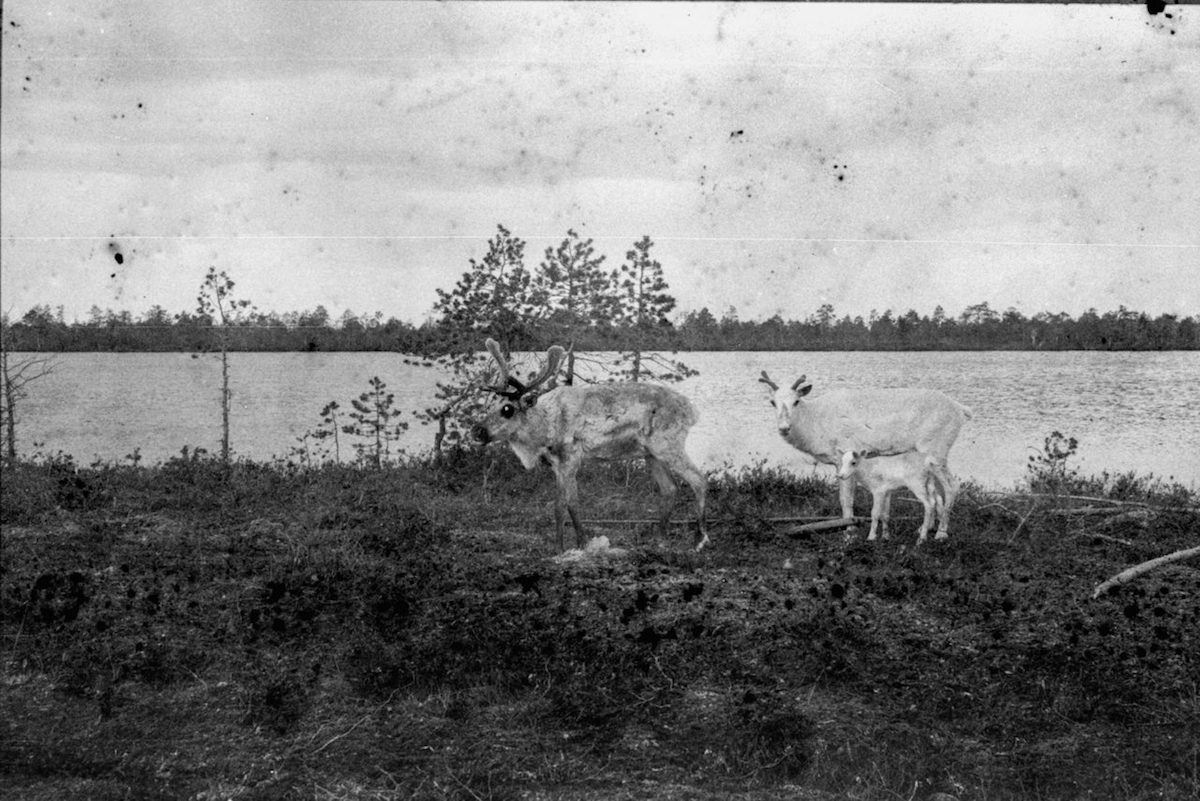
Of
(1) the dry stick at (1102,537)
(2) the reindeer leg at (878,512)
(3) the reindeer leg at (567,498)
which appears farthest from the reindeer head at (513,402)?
(1) the dry stick at (1102,537)

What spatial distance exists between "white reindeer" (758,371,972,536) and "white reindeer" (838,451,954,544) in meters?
0.13

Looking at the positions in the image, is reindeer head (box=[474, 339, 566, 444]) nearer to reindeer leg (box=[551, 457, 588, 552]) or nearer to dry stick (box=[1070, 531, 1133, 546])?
reindeer leg (box=[551, 457, 588, 552])

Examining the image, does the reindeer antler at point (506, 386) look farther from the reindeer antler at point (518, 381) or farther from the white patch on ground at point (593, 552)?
the white patch on ground at point (593, 552)

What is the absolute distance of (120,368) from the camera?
28.4 metres

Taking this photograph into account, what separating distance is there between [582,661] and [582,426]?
3093 millimetres

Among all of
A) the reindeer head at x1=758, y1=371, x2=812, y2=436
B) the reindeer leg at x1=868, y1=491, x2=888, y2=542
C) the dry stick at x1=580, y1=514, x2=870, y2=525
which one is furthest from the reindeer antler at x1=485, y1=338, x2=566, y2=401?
the reindeer leg at x1=868, y1=491, x2=888, y2=542

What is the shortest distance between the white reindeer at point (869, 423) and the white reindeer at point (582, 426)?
4.59 feet

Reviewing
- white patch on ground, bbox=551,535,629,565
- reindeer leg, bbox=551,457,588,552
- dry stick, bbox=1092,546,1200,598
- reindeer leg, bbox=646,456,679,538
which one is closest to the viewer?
dry stick, bbox=1092,546,1200,598

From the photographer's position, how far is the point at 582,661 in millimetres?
6020

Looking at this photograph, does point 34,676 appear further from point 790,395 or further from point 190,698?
point 790,395

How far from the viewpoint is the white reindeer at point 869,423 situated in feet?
32.3

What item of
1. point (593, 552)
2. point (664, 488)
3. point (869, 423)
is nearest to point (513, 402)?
point (593, 552)

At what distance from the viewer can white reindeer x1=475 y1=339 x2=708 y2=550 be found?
8.67m

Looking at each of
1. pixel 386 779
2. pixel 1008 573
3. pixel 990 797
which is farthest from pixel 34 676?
pixel 1008 573
